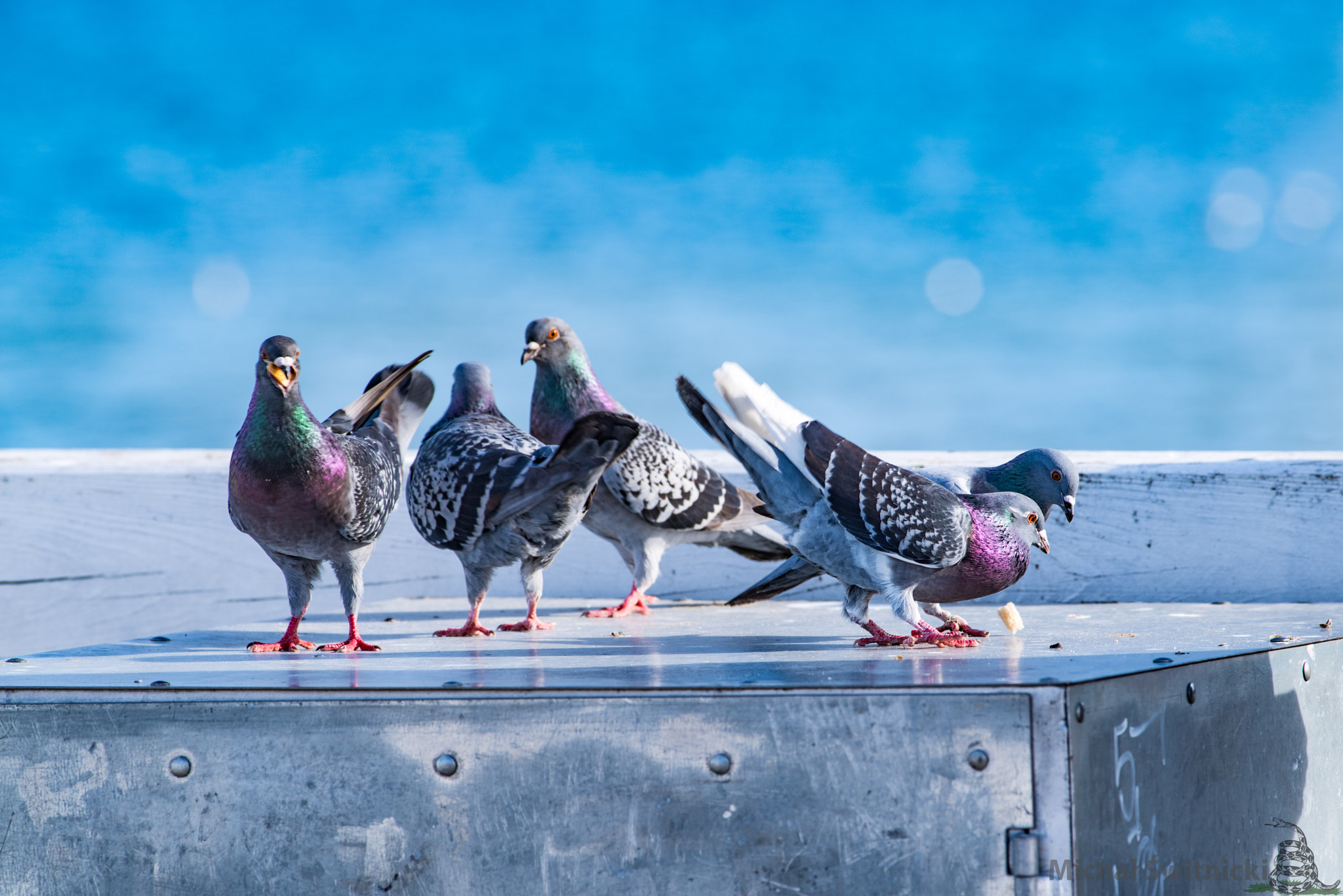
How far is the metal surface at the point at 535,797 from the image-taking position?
4.50ft

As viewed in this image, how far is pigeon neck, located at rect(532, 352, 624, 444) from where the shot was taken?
3.21 m

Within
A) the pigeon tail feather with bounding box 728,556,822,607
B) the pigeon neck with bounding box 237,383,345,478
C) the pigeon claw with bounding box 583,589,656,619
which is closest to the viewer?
the pigeon neck with bounding box 237,383,345,478

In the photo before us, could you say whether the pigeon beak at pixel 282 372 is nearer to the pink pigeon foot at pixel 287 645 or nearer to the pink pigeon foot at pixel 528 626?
the pink pigeon foot at pixel 287 645

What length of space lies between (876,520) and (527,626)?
1003 mm

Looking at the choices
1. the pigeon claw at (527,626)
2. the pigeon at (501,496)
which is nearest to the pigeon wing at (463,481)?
the pigeon at (501,496)

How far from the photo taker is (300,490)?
2.24 metres

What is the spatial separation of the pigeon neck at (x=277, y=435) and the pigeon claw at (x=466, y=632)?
1.73 ft

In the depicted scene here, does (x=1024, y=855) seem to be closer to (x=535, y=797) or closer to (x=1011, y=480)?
(x=535, y=797)

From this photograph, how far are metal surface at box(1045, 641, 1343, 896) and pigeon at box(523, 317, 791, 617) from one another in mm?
1561

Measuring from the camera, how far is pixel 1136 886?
146 centimetres

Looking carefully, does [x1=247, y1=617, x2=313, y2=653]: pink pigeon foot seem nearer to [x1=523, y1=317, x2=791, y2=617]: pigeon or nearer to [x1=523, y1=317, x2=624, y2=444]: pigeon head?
[x1=523, y1=317, x2=791, y2=617]: pigeon

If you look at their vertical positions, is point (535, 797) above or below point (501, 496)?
below

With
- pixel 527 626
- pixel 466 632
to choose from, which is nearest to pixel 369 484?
pixel 466 632

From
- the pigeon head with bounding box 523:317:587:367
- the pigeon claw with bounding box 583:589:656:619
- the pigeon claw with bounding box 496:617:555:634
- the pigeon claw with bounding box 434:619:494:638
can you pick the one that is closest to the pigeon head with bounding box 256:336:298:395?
the pigeon claw with bounding box 434:619:494:638
